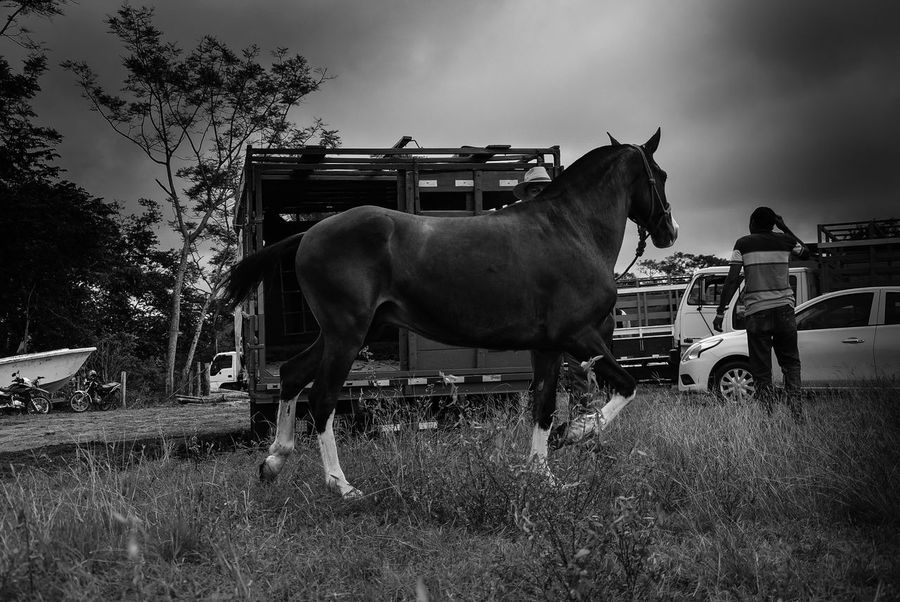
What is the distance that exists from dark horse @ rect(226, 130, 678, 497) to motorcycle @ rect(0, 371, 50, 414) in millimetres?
14995

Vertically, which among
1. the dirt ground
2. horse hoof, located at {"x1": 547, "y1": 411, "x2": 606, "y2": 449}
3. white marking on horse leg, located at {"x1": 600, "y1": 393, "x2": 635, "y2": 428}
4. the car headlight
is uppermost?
the car headlight

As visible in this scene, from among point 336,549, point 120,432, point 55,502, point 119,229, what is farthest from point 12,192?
point 336,549

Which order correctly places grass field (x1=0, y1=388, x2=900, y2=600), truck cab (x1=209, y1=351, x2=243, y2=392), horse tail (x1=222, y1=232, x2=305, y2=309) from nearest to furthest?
grass field (x1=0, y1=388, x2=900, y2=600)
horse tail (x1=222, y1=232, x2=305, y2=309)
truck cab (x1=209, y1=351, x2=243, y2=392)

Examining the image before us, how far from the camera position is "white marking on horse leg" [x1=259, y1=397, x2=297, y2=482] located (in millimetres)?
4605

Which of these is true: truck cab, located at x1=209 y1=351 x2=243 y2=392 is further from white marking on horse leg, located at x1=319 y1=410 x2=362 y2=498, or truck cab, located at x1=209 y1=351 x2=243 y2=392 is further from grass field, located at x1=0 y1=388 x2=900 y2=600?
white marking on horse leg, located at x1=319 y1=410 x2=362 y2=498

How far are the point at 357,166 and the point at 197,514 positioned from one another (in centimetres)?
500

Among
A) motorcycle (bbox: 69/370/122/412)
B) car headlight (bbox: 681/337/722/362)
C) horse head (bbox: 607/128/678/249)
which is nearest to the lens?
horse head (bbox: 607/128/678/249)

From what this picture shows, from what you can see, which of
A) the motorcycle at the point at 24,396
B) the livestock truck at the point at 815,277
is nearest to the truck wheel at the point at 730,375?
the livestock truck at the point at 815,277

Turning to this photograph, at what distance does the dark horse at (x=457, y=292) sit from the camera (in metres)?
4.70

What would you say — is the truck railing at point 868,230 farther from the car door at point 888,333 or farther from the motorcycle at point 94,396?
the motorcycle at point 94,396

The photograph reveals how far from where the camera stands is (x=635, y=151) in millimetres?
5594

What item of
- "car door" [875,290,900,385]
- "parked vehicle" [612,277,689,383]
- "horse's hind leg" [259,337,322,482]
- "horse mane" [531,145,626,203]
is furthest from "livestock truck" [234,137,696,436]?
"parked vehicle" [612,277,689,383]

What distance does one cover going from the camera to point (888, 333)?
34.4 ft

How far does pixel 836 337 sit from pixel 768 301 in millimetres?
4092
